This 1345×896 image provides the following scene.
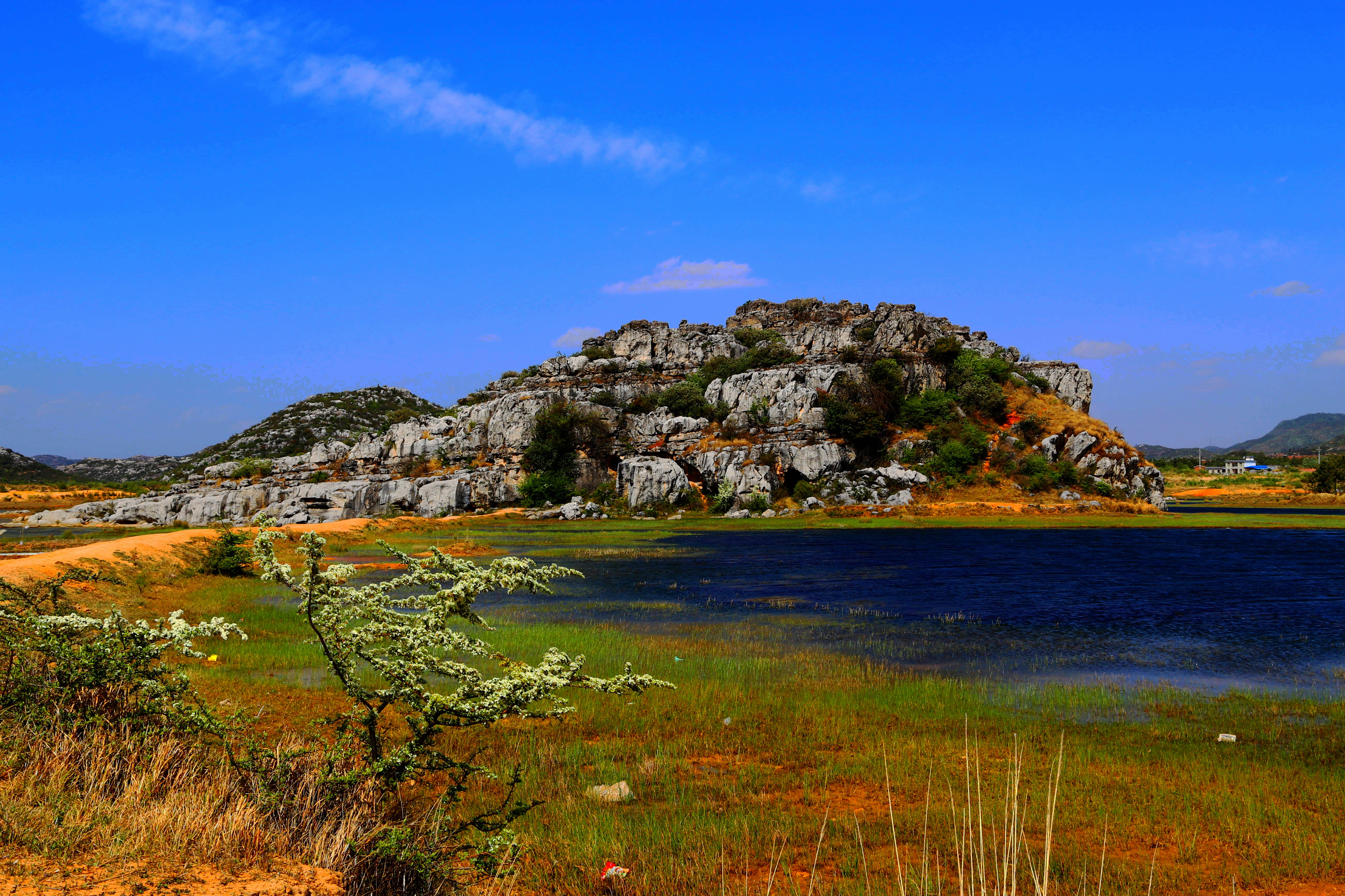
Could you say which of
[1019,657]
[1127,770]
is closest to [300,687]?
[1127,770]

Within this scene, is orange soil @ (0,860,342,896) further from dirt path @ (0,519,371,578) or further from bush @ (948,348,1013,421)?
bush @ (948,348,1013,421)

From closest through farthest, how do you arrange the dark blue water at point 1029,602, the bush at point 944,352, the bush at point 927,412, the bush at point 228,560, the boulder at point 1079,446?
the dark blue water at point 1029,602 → the bush at point 228,560 → the boulder at point 1079,446 → the bush at point 927,412 → the bush at point 944,352

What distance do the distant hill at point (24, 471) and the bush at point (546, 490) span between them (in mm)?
110322

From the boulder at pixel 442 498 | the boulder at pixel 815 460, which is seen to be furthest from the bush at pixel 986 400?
the boulder at pixel 442 498

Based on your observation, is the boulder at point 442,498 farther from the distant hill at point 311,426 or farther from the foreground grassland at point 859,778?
the foreground grassland at point 859,778

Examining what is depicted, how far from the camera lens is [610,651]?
1914 cm

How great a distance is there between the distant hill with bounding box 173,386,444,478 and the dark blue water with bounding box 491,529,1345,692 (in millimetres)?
90446

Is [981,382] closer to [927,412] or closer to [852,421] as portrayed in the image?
[927,412]

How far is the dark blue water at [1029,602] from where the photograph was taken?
18.4 m

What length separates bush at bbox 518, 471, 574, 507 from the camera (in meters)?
87.0

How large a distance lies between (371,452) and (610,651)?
85.5 metres

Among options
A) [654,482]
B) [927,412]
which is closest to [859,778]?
[654,482]

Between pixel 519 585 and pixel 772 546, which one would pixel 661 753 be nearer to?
pixel 519 585

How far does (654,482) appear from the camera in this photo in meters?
83.6
